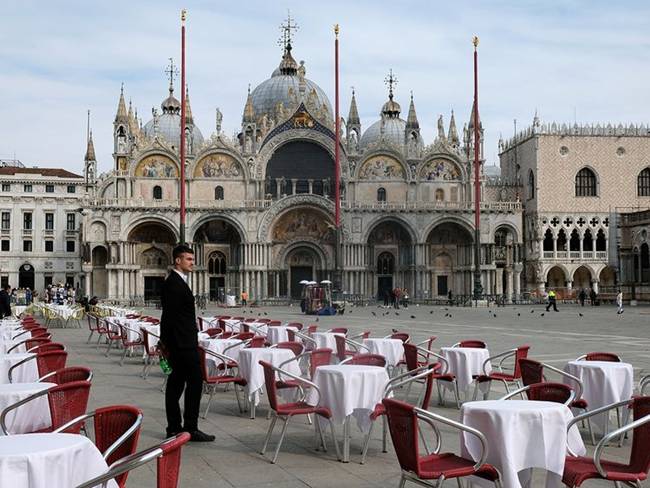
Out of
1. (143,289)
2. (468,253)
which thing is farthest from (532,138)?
(143,289)

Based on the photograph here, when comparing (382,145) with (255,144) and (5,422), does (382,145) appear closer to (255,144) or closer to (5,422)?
(255,144)

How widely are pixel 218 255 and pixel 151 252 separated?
4484 mm

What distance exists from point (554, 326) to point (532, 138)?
35.4 m

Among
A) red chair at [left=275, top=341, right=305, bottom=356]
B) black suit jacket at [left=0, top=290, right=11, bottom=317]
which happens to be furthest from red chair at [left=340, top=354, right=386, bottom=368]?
black suit jacket at [left=0, top=290, right=11, bottom=317]

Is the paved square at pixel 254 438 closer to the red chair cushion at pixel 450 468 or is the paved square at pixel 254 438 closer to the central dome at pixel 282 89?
the red chair cushion at pixel 450 468

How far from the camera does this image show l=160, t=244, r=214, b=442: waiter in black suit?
8359 mm

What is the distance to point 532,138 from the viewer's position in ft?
197

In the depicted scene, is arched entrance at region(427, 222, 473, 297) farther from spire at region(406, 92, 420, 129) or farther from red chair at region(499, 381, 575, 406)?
red chair at region(499, 381, 575, 406)

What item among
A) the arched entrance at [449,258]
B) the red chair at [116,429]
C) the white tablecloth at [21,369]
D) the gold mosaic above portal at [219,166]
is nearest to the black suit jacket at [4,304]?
the white tablecloth at [21,369]

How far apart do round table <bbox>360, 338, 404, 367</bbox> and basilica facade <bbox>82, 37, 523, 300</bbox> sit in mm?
41016

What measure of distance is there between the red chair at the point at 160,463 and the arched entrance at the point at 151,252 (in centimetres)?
5002

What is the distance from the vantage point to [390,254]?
56.8 meters

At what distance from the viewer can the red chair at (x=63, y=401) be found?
6.61 m

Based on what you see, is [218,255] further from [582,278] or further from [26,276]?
[582,278]
